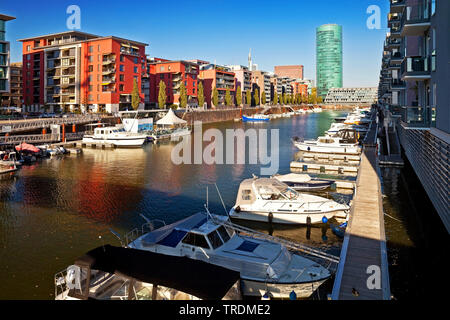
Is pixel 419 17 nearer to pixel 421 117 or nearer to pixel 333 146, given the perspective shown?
pixel 421 117

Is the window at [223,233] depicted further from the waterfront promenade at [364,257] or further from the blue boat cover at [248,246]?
the waterfront promenade at [364,257]

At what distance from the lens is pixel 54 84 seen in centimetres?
8638

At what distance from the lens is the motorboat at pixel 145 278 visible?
1005 cm

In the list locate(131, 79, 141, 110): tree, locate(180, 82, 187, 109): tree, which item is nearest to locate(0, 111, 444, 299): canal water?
locate(131, 79, 141, 110): tree

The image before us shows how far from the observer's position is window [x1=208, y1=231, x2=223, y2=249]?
1371 centimetres

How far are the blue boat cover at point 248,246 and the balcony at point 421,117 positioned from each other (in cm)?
1223

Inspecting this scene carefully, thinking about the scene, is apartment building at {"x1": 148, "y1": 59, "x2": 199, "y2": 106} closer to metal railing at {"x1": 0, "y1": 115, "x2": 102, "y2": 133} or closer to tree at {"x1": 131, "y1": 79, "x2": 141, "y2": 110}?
tree at {"x1": 131, "y1": 79, "x2": 141, "y2": 110}

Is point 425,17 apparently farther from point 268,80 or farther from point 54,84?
point 268,80

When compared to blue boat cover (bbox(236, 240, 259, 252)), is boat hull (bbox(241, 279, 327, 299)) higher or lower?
lower

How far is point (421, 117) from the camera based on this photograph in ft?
68.0

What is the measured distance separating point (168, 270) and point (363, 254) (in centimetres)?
767

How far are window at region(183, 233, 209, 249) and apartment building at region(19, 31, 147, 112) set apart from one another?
229 ft
